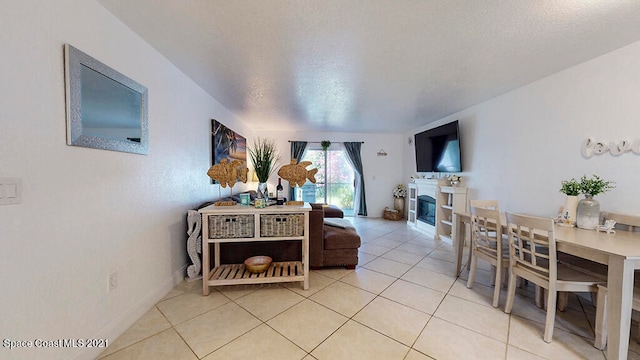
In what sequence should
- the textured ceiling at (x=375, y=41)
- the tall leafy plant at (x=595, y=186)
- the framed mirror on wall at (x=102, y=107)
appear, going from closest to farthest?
the framed mirror on wall at (x=102, y=107) < the textured ceiling at (x=375, y=41) < the tall leafy plant at (x=595, y=186)

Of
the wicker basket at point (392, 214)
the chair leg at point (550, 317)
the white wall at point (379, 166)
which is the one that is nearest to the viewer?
the chair leg at point (550, 317)

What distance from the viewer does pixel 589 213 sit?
5.96 feet

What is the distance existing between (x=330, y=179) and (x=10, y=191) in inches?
200

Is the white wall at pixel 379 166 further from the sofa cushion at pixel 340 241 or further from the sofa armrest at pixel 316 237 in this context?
the sofa armrest at pixel 316 237

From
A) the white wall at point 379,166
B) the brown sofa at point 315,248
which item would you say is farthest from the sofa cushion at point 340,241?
the white wall at point 379,166

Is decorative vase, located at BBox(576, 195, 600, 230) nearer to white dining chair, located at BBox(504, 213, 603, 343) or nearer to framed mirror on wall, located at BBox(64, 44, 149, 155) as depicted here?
white dining chair, located at BBox(504, 213, 603, 343)

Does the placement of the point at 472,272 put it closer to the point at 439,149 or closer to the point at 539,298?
the point at 539,298

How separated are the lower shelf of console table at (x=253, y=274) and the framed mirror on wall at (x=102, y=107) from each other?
52.0 inches

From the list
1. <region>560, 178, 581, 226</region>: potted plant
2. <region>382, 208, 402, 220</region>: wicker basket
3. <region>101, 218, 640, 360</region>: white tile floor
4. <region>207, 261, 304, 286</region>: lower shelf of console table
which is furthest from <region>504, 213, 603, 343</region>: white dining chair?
<region>382, 208, 402, 220</region>: wicker basket

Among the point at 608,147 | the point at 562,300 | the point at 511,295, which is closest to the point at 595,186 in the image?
the point at 608,147

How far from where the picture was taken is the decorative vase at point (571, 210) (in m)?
1.95

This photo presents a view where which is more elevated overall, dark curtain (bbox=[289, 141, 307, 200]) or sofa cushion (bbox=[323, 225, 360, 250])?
dark curtain (bbox=[289, 141, 307, 200])

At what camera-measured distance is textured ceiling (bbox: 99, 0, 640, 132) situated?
4.48 feet

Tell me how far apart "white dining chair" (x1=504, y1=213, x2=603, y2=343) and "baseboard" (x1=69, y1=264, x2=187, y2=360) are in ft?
9.86
